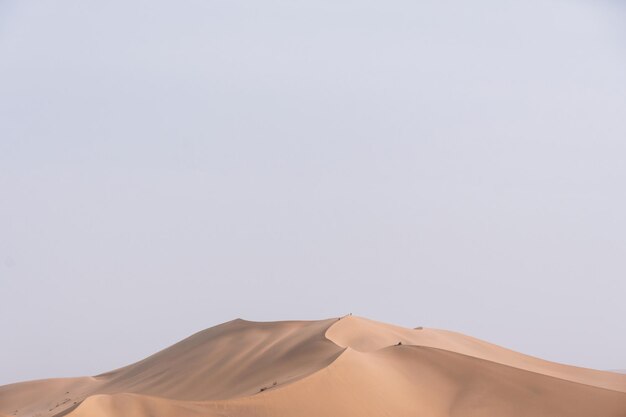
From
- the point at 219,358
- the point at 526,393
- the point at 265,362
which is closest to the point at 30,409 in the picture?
the point at 219,358

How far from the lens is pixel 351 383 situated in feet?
79.8

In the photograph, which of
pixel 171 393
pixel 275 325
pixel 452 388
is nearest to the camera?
pixel 452 388

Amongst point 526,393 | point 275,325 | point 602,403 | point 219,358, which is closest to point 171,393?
point 219,358

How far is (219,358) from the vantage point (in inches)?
1198

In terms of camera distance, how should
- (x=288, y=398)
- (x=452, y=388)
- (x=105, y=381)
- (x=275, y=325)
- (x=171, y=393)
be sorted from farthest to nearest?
1. (x=105, y=381)
2. (x=275, y=325)
3. (x=171, y=393)
4. (x=452, y=388)
5. (x=288, y=398)

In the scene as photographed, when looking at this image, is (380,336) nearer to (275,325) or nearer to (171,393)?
(275,325)

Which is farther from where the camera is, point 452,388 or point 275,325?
point 275,325

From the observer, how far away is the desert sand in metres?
23.7

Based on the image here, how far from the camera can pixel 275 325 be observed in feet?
109

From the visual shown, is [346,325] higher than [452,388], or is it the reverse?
[346,325]

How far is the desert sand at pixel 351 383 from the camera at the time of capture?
23.7 meters

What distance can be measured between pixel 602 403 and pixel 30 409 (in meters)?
20.0

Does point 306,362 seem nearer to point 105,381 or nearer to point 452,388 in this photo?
point 452,388

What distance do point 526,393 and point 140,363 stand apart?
17.0m
